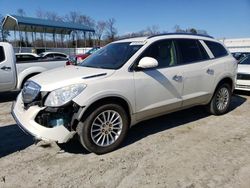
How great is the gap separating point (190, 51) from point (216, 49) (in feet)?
3.32

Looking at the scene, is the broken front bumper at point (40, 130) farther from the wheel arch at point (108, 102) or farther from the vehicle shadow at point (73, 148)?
the vehicle shadow at point (73, 148)

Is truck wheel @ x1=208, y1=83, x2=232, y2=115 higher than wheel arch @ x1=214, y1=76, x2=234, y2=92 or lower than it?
lower

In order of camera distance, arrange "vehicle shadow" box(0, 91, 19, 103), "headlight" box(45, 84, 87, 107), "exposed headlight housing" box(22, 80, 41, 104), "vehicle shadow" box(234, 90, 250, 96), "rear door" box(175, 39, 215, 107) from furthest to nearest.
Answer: "vehicle shadow" box(234, 90, 250, 96), "vehicle shadow" box(0, 91, 19, 103), "rear door" box(175, 39, 215, 107), "exposed headlight housing" box(22, 80, 41, 104), "headlight" box(45, 84, 87, 107)

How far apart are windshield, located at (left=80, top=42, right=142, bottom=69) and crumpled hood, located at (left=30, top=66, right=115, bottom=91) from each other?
11.2 inches

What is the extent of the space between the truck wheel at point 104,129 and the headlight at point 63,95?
0.40 m

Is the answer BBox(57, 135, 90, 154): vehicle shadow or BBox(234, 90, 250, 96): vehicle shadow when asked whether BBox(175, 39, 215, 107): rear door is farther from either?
BBox(234, 90, 250, 96): vehicle shadow

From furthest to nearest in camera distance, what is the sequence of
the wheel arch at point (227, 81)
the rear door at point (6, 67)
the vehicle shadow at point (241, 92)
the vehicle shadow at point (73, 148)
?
the vehicle shadow at point (241, 92), the rear door at point (6, 67), the wheel arch at point (227, 81), the vehicle shadow at point (73, 148)

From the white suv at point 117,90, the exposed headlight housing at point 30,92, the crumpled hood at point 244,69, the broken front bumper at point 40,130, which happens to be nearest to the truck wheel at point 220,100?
the white suv at point 117,90

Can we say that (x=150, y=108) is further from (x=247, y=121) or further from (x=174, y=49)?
(x=247, y=121)

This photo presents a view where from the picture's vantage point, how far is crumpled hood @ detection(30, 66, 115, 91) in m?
4.15

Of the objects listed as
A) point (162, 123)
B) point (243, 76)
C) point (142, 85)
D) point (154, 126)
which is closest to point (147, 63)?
point (142, 85)

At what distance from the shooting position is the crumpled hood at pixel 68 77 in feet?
13.6

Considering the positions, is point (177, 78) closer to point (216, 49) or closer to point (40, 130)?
point (216, 49)

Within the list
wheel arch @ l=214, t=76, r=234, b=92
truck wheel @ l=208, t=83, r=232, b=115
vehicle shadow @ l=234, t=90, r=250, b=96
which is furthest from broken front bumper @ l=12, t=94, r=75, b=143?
vehicle shadow @ l=234, t=90, r=250, b=96
